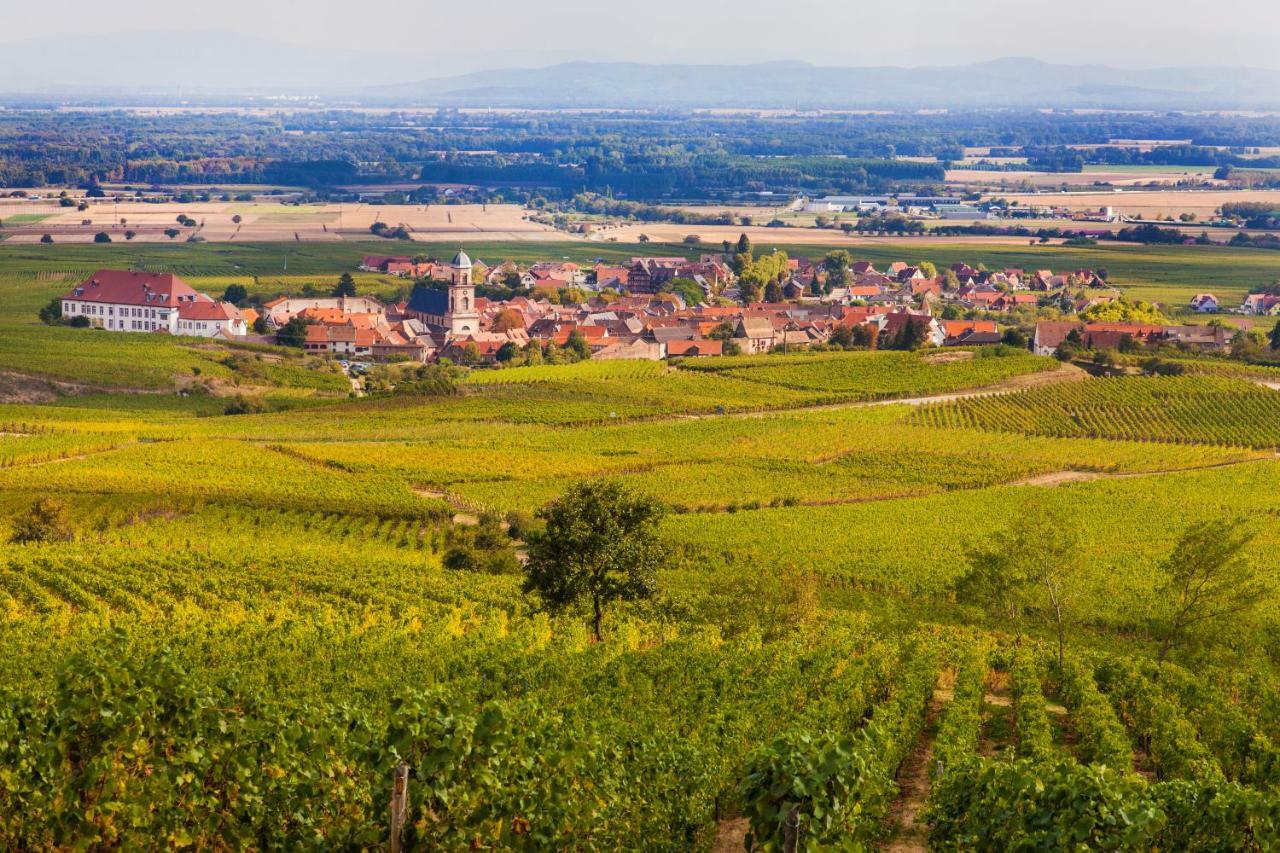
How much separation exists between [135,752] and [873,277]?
424ft

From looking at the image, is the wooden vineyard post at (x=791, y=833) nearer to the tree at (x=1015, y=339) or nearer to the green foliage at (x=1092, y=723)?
the green foliage at (x=1092, y=723)

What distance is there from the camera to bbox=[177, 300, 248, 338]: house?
9931 centimetres

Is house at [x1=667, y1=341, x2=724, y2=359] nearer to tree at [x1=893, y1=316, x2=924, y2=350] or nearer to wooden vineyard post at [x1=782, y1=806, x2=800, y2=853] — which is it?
tree at [x1=893, y1=316, x2=924, y2=350]

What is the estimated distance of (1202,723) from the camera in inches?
893

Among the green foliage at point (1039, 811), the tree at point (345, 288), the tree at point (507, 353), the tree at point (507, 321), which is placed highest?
the green foliage at point (1039, 811)

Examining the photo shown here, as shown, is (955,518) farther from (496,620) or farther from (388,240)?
(388,240)

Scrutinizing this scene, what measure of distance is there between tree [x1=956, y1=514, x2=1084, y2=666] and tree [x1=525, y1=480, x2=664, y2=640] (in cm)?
741

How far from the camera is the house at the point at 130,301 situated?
4038 inches

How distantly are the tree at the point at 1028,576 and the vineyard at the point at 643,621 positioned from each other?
30 centimetres

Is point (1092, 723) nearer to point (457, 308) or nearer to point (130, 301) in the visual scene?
point (457, 308)

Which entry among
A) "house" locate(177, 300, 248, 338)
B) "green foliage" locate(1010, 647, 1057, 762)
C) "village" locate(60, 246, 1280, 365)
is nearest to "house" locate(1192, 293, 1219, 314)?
"village" locate(60, 246, 1280, 365)

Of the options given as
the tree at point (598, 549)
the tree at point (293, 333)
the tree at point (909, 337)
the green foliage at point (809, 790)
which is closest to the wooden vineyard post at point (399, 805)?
the green foliage at point (809, 790)

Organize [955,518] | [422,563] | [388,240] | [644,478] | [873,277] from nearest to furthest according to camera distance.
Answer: [422,563] → [955,518] → [644,478] → [873,277] → [388,240]

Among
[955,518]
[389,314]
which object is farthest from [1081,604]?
[389,314]
